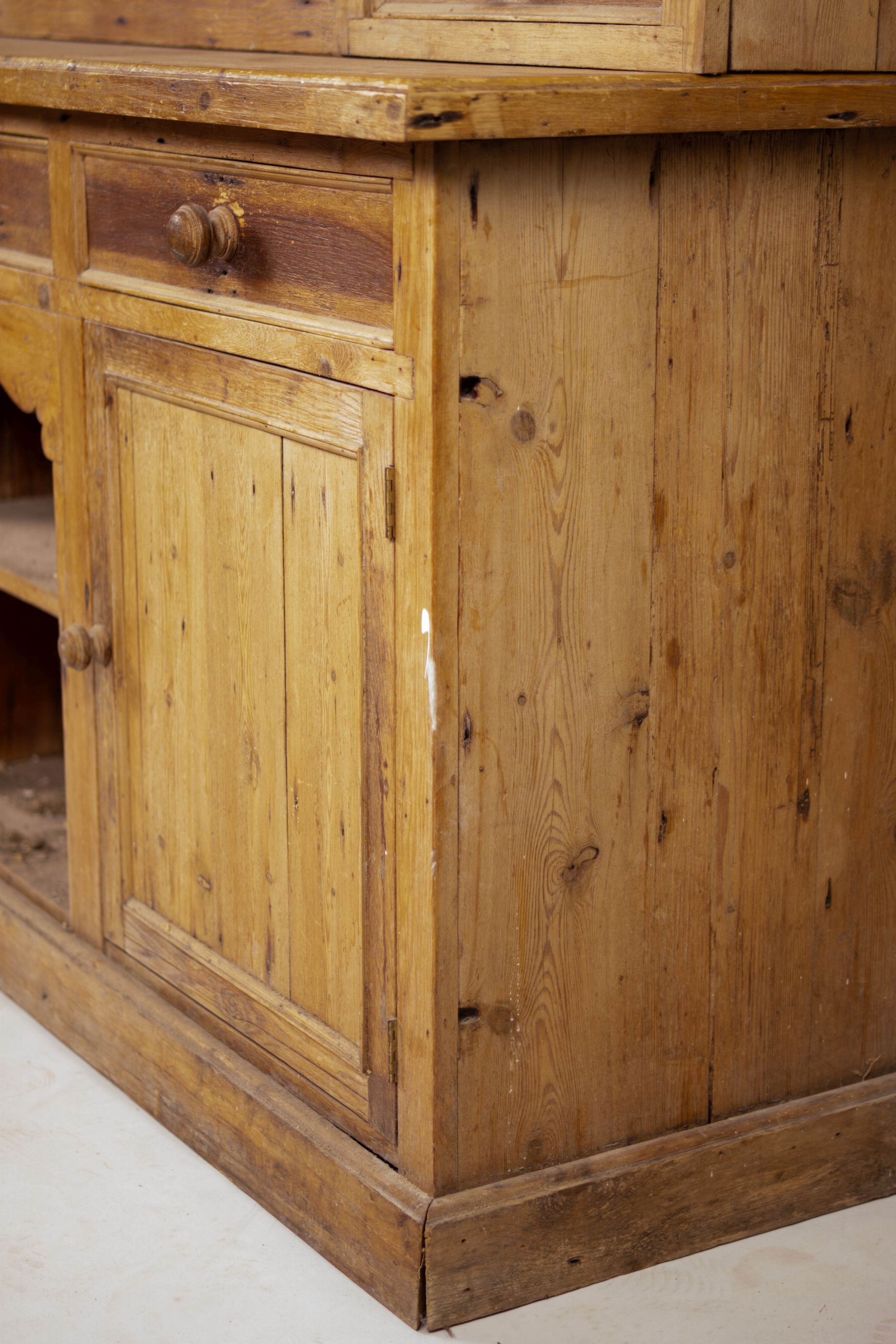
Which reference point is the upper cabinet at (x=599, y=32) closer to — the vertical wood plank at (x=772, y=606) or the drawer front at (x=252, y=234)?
the vertical wood plank at (x=772, y=606)

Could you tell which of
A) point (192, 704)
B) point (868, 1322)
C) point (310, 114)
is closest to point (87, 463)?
point (192, 704)

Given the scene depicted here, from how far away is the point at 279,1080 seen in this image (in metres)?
1.78

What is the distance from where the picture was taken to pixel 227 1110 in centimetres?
183

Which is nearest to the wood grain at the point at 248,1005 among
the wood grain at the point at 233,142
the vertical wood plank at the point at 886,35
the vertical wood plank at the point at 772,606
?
the vertical wood plank at the point at 772,606

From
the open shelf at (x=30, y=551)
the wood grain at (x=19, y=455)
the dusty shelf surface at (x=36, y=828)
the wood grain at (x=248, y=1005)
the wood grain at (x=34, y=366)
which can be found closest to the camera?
the wood grain at (x=248, y=1005)

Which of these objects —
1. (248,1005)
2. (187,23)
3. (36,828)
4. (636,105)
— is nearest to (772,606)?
(636,105)

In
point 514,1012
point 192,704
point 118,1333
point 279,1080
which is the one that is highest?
point 192,704

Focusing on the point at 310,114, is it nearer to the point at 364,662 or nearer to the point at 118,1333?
the point at 364,662

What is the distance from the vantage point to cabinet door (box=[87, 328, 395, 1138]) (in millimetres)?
1565

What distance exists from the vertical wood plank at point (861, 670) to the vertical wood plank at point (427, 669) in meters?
0.43

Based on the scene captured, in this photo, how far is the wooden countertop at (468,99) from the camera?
131 centimetres

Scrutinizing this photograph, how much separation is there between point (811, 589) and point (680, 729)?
0.20 m

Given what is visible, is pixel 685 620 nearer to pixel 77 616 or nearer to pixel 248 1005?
pixel 248 1005

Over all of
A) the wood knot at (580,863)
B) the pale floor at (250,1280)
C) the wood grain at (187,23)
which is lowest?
the pale floor at (250,1280)
